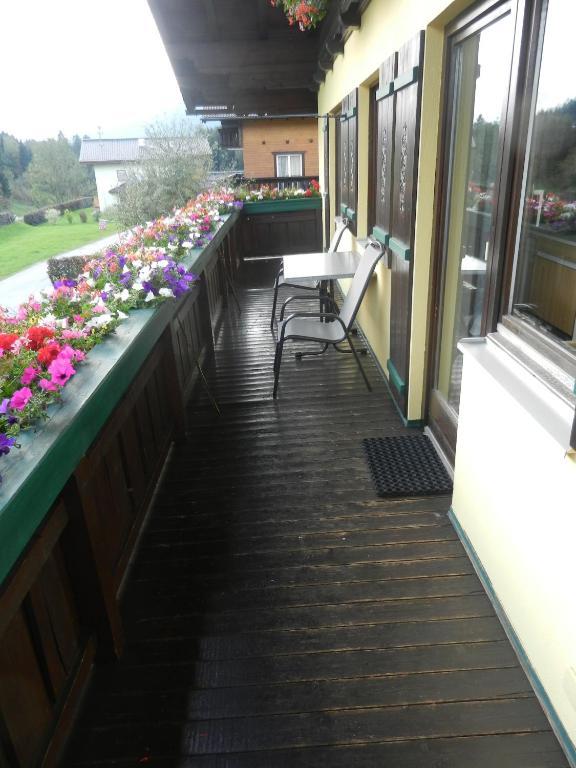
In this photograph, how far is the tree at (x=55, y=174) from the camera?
310 centimetres

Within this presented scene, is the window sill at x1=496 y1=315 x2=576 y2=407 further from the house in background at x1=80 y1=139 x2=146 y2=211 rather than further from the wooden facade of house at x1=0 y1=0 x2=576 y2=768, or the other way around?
the house in background at x1=80 y1=139 x2=146 y2=211

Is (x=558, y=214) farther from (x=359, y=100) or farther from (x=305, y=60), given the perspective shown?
(x=305, y=60)

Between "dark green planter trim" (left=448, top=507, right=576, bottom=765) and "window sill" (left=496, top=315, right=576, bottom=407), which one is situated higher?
"window sill" (left=496, top=315, right=576, bottom=407)

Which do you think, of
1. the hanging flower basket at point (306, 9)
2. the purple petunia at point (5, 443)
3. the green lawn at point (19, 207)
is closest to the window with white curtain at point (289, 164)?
the hanging flower basket at point (306, 9)

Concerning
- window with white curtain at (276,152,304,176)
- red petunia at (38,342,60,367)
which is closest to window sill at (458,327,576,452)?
red petunia at (38,342,60,367)

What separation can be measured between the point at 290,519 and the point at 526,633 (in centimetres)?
109

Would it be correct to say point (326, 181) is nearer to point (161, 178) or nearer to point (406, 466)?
point (406, 466)

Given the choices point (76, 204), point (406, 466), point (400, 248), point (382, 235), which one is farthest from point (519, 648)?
point (76, 204)

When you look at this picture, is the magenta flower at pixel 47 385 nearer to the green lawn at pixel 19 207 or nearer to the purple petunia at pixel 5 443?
the purple petunia at pixel 5 443

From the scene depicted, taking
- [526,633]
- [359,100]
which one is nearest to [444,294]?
[526,633]

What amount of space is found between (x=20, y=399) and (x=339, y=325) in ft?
9.50

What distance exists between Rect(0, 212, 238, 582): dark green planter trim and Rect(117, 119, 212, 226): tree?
12301 mm

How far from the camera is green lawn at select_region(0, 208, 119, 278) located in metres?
2.48

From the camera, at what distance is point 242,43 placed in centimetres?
622
